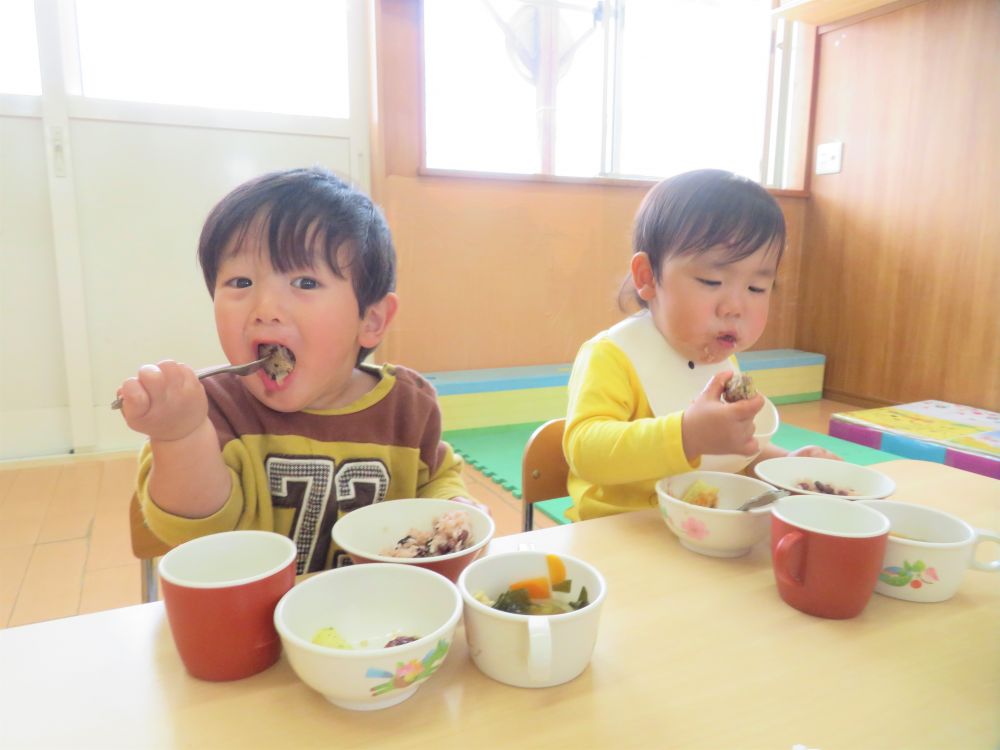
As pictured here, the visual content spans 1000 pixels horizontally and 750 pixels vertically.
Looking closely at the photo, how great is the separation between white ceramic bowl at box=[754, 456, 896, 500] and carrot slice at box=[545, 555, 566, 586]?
31 centimetres

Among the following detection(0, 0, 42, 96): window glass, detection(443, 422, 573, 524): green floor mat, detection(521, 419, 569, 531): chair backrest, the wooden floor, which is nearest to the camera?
detection(521, 419, 569, 531): chair backrest

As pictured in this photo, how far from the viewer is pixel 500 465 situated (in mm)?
2236

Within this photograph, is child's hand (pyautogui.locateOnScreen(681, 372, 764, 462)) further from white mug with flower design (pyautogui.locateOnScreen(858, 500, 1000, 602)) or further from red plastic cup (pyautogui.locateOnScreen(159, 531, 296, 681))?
red plastic cup (pyautogui.locateOnScreen(159, 531, 296, 681))

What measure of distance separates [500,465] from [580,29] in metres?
2.06

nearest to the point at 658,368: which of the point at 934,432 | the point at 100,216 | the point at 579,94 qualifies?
the point at 934,432

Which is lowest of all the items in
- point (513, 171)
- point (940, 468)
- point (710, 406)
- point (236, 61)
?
point (940, 468)

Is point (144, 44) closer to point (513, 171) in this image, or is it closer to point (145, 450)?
point (513, 171)

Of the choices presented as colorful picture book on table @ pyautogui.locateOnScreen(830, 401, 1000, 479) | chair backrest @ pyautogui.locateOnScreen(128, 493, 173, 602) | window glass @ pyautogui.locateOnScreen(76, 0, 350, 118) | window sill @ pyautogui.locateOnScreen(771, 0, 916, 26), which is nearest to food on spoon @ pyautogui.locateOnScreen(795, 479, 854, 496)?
chair backrest @ pyautogui.locateOnScreen(128, 493, 173, 602)

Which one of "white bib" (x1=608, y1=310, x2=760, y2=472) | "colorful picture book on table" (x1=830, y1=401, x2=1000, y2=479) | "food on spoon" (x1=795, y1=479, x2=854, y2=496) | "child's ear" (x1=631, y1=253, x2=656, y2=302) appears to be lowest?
"colorful picture book on table" (x1=830, y1=401, x2=1000, y2=479)

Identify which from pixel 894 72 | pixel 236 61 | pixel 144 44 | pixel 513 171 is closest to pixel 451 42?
pixel 513 171

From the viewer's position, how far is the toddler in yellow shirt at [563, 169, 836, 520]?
88cm

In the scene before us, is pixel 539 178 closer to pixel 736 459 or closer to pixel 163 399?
pixel 736 459

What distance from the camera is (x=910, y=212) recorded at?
3.09m

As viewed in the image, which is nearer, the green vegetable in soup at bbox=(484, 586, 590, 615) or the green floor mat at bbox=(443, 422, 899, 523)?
the green vegetable in soup at bbox=(484, 586, 590, 615)
